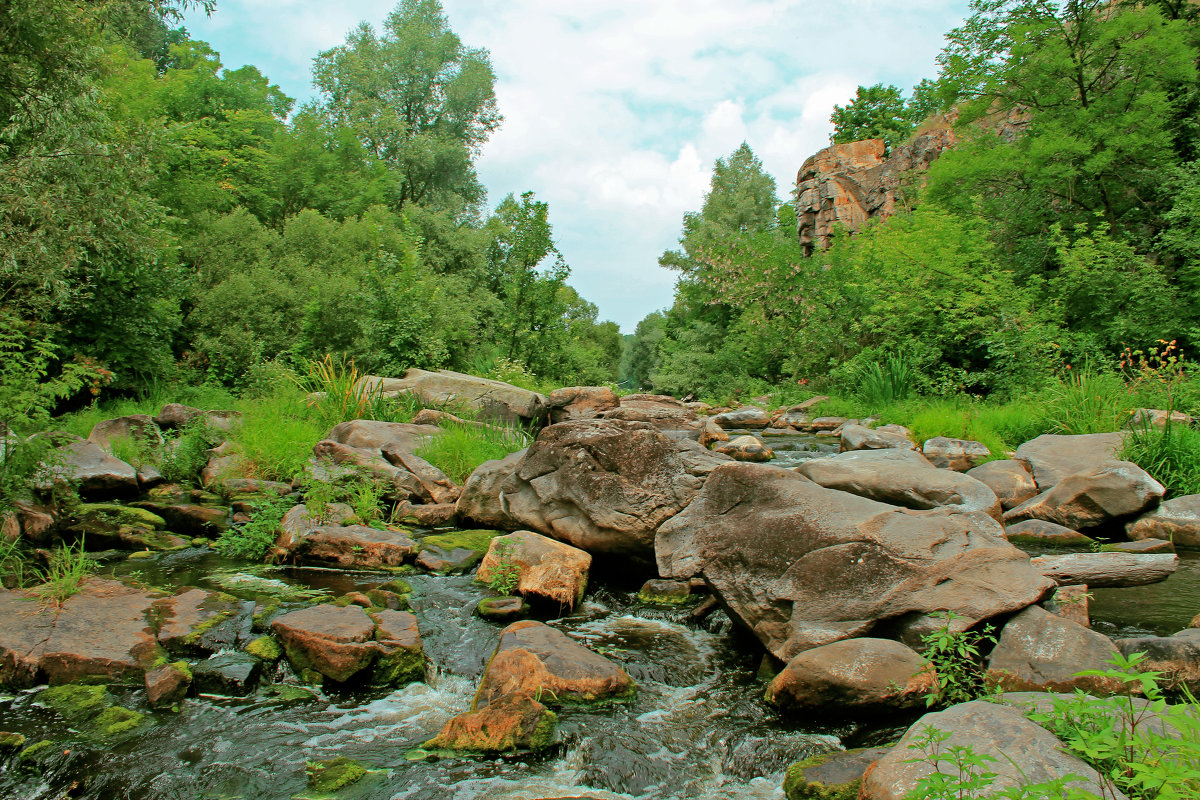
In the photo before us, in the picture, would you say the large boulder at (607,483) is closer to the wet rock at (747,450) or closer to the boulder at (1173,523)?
the boulder at (1173,523)

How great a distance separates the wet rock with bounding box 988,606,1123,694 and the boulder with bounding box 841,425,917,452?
7.78 meters

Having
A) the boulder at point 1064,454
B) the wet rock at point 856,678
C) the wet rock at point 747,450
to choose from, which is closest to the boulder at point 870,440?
the wet rock at point 747,450

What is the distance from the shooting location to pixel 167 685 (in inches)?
155

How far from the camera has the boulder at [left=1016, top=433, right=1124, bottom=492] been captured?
8.56 m

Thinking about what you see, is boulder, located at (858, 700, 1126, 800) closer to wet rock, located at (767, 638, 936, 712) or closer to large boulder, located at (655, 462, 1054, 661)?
wet rock, located at (767, 638, 936, 712)

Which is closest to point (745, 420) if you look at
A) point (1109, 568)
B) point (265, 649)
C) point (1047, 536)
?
point (1047, 536)

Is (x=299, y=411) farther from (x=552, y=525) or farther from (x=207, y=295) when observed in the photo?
(x=207, y=295)

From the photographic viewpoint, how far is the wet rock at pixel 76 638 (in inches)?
158

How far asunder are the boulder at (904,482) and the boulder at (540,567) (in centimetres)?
258

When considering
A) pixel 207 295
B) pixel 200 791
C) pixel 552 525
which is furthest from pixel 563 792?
pixel 207 295

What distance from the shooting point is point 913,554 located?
14.6 ft

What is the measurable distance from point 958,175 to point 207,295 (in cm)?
1917

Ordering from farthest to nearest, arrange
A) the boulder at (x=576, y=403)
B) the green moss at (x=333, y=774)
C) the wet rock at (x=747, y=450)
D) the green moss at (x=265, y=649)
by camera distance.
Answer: the boulder at (x=576, y=403) < the wet rock at (x=747, y=450) < the green moss at (x=265, y=649) < the green moss at (x=333, y=774)

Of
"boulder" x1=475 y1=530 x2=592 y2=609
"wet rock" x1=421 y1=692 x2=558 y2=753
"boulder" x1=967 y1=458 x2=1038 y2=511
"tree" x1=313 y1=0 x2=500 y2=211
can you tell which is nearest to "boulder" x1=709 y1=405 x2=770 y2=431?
"boulder" x1=967 y1=458 x2=1038 y2=511
